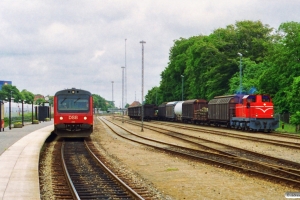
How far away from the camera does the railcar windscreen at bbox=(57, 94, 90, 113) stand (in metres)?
31.0

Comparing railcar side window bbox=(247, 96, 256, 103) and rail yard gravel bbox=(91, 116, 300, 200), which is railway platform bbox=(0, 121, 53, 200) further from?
railcar side window bbox=(247, 96, 256, 103)

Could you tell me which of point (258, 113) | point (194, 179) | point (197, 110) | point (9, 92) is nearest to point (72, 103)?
point (258, 113)

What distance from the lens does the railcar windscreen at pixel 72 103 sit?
3095 centimetres

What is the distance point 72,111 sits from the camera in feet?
101

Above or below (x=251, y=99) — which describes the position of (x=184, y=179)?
below

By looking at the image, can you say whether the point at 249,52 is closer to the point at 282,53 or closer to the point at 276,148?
the point at 282,53

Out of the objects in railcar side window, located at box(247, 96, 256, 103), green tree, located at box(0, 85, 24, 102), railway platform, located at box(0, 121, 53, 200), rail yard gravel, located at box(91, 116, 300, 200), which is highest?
green tree, located at box(0, 85, 24, 102)

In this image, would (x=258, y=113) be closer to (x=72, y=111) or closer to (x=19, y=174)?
(x=72, y=111)

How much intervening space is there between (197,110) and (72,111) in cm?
3091

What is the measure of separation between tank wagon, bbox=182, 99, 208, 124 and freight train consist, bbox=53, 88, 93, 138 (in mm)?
27425

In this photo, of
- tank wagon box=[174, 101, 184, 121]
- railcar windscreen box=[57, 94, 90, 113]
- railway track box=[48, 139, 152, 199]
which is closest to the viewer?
railway track box=[48, 139, 152, 199]


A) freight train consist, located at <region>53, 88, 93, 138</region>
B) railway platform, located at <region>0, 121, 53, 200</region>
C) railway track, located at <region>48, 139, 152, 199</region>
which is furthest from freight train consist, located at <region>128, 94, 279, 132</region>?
railway track, located at <region>48, 139, 152, 199</region>

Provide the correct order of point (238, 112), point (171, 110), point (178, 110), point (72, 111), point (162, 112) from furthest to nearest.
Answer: point (162, 112)
point (171, 110)
point (178, 110)
point (238, 112)
point (72, 111)

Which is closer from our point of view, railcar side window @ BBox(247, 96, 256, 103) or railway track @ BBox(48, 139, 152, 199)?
railway track @ BBox(48, 139, 152, 199)
